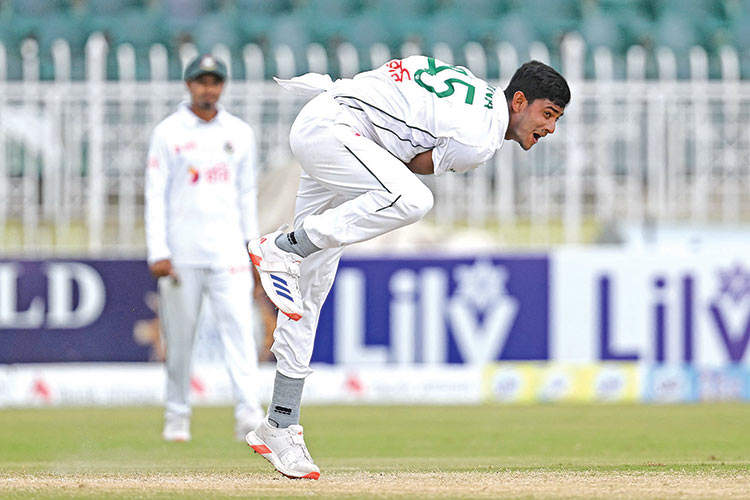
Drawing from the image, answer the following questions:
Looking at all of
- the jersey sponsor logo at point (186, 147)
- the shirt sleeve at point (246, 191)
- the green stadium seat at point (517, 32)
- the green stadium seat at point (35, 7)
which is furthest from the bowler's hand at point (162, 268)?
the green stadium seat at point (35, 7)

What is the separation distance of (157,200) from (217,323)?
81cm

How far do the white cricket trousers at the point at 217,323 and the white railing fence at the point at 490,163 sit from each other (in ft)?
12.4

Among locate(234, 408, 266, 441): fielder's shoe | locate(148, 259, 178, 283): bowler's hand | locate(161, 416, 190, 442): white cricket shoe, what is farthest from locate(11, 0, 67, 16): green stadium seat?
locate(234, 408, 266, 441): fielder's shoe

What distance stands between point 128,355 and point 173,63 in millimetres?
3628

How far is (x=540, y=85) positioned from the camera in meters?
5.44

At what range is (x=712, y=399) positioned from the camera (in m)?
11.4

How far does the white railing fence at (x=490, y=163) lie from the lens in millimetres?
12023

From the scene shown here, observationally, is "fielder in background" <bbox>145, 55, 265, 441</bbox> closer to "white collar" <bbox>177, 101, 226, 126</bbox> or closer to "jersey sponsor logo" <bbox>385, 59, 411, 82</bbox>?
"white collar" <bbox>177, 101, 226, 126</bbox>

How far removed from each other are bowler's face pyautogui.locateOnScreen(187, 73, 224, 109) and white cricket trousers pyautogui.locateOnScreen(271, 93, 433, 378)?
2568mm

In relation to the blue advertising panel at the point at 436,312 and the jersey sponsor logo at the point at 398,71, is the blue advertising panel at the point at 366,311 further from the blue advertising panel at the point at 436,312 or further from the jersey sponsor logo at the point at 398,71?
the jersey sponsor logo at the point at 398,71

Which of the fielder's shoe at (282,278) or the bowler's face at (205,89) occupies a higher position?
the bowler's face at (205,89)

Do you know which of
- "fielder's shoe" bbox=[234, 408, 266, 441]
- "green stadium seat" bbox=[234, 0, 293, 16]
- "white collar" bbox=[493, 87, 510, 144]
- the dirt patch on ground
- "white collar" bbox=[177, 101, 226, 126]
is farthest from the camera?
"green stadium seat" bbox=[234, 0, 293, 16]

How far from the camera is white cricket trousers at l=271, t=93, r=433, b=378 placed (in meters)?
5.33

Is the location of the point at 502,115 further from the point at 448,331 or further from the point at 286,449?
the point at 448,331
